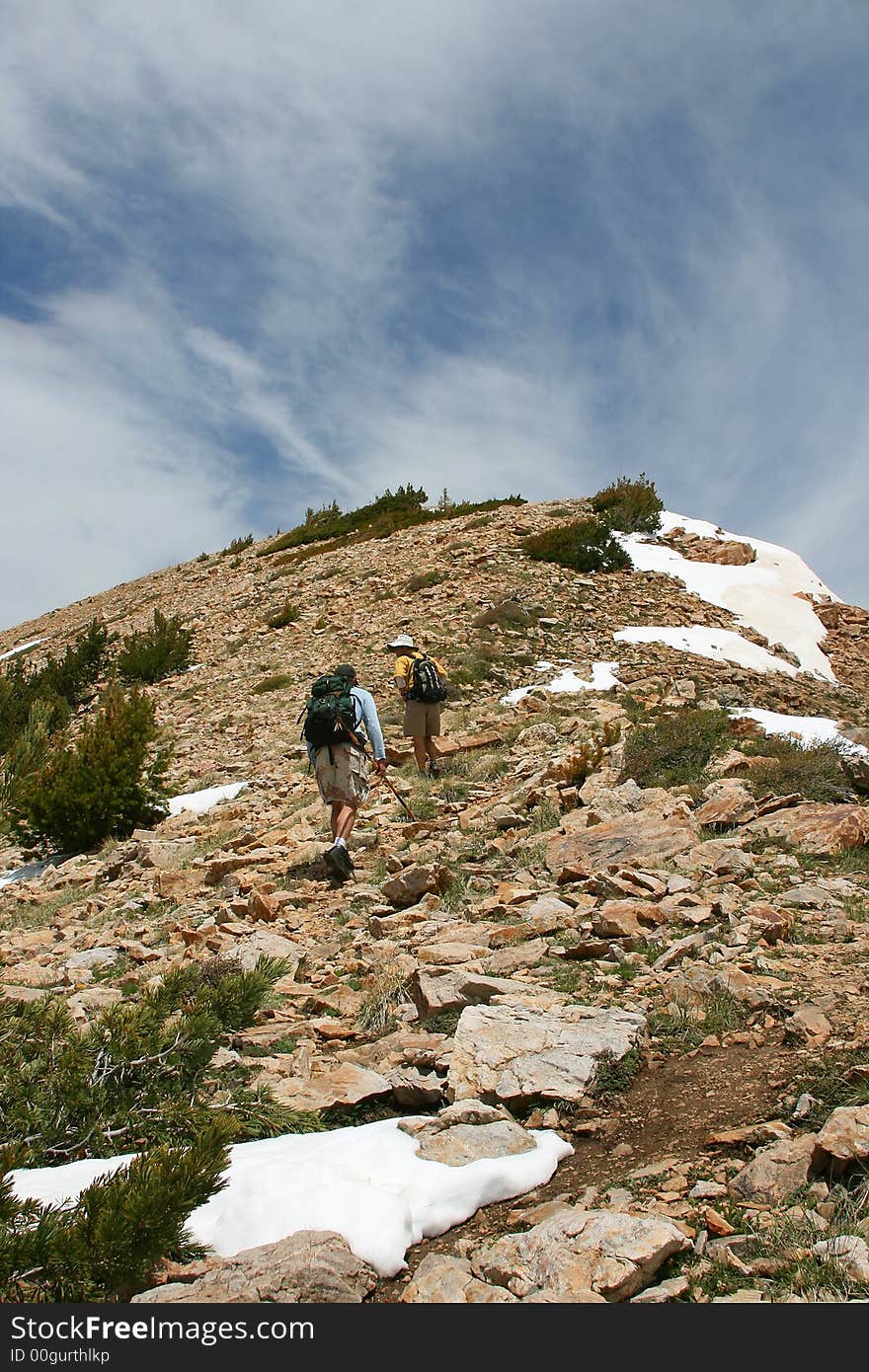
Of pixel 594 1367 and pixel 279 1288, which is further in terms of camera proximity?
pixel 279 1288

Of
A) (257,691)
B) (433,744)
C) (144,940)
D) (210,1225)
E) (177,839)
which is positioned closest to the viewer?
(210,1225)

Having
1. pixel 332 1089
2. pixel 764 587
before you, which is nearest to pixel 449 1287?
pixel 332 1089

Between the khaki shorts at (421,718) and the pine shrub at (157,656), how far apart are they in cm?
874

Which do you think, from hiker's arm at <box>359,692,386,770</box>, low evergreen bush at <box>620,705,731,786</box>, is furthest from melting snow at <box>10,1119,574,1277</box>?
low evergreen bush at <box>620,705,731,786</box>

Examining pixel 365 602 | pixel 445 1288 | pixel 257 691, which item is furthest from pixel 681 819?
pixel 365 602

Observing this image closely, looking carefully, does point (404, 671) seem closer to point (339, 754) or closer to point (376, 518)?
point (339, 754)

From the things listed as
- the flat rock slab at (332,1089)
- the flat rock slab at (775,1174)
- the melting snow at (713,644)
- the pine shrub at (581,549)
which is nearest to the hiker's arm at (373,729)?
the flat rock slab at (332,1089)

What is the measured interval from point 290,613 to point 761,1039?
635 inches

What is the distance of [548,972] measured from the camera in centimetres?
491

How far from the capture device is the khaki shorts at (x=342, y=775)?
26.3 ft

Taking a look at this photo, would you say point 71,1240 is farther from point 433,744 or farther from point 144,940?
point 433,744

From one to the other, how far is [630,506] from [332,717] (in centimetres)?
1806

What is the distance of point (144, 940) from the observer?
6.82 m

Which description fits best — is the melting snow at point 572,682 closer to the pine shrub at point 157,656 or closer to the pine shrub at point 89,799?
the pine shrub at point 89,799
